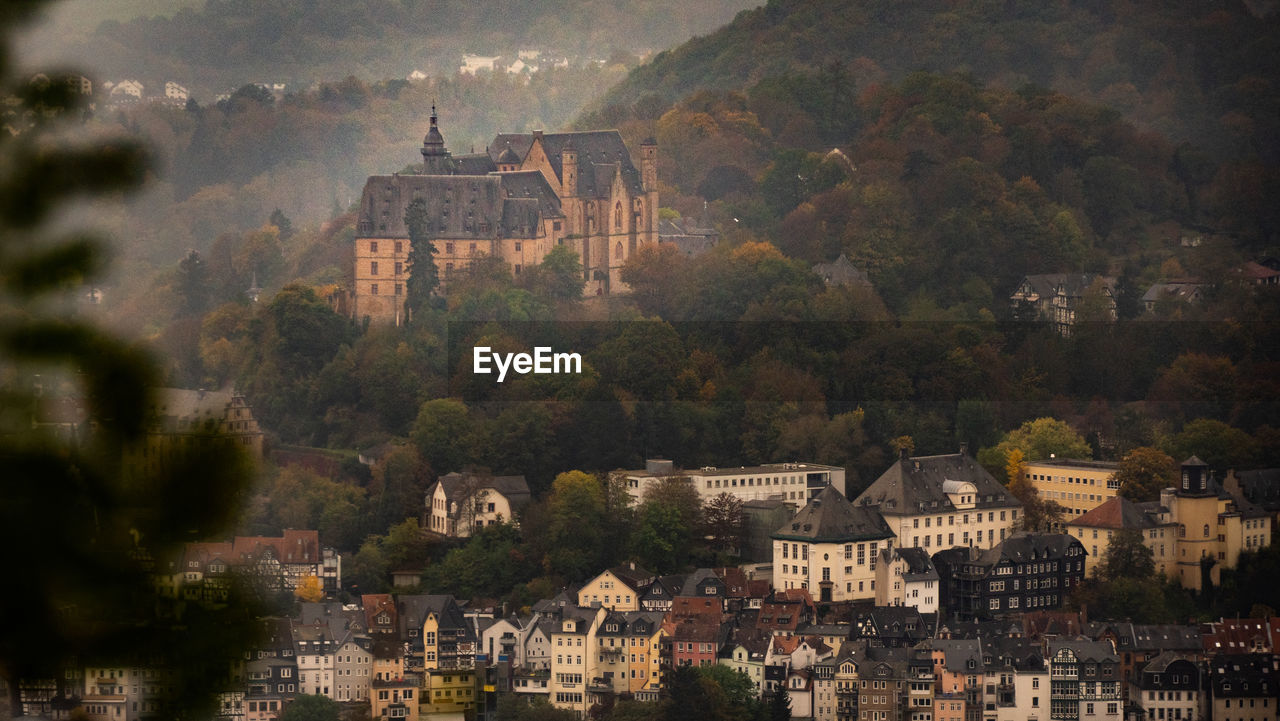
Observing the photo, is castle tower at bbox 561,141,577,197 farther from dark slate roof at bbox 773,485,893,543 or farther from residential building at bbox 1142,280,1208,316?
dark slate roof at bbox 773,485,893,543

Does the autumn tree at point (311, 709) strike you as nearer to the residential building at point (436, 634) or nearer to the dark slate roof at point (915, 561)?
the residential building at point (436, 634)

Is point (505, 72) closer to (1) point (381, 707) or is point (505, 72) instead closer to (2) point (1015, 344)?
(2) point (1015, 344)

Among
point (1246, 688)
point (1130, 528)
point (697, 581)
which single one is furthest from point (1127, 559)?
point (697, 581)

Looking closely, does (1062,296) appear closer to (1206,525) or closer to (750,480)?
(1206,525)

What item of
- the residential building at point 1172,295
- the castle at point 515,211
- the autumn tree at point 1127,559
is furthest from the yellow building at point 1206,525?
the castle at point 515,211

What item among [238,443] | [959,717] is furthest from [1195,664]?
[238,443]
